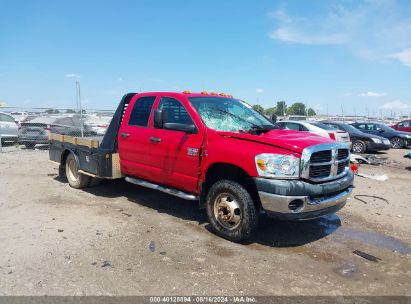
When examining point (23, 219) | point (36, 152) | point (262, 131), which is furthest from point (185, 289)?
point (36, 152)

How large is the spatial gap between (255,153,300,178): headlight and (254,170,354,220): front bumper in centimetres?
9

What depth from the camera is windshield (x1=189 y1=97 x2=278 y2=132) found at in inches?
216

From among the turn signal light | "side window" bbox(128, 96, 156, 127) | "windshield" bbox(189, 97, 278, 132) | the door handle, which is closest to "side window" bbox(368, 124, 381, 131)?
"windshield" bbox(189, 97, 278, 132)

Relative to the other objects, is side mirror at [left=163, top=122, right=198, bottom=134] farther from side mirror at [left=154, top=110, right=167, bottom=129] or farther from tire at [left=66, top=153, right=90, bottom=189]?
tire at [left=66, top=153, right=90, bottom=189]

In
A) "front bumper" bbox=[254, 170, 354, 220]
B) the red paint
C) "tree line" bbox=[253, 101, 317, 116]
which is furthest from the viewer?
"tree line" bbox=[253, 101, 317, 116]

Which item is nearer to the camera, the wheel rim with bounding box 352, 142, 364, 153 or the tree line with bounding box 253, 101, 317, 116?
the wheel rim with bounding box 352, 142, 364, 153

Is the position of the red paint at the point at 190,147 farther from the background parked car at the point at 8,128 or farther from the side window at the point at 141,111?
the background parked car at the point at 8,128

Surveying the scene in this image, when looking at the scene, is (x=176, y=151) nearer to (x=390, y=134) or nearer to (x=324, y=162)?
(x=324, y=162)

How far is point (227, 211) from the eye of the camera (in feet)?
16.5

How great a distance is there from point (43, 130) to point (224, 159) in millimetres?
11955

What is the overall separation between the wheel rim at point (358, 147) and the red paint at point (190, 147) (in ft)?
42.7

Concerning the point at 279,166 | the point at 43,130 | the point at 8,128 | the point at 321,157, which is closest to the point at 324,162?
the point at 321,157

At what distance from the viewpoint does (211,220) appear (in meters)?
5.22

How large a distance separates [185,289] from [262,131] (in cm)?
257
